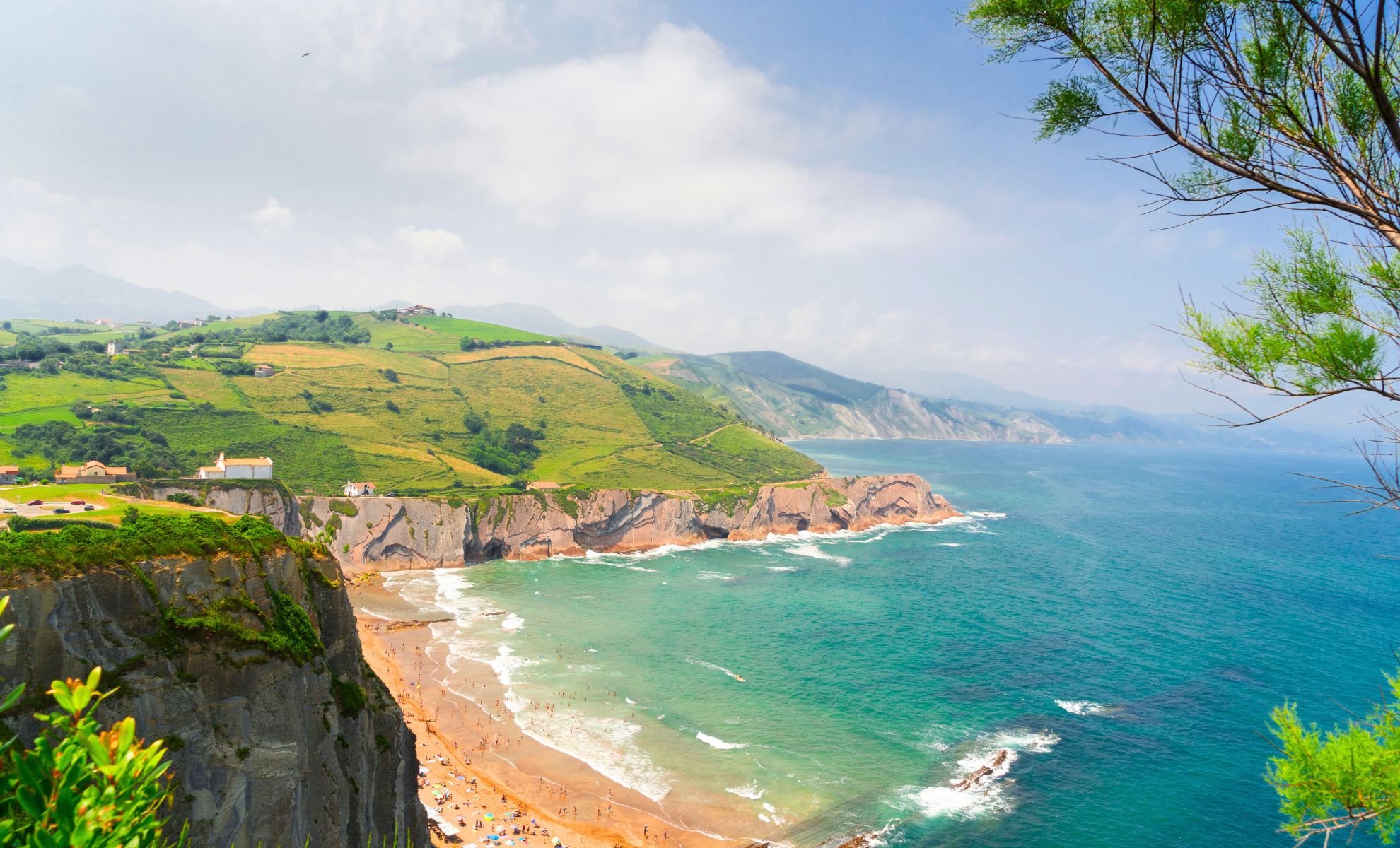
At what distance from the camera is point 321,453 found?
77375 millimetres

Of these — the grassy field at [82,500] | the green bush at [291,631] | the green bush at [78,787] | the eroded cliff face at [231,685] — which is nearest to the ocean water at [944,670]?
the eroded cliff face at [231,685]

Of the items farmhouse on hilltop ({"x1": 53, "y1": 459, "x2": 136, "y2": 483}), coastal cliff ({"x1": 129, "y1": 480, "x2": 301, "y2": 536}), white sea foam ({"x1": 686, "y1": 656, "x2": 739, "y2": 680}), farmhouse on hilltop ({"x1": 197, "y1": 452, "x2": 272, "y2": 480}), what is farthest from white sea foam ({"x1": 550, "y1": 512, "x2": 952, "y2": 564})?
farmhouse on hilltop ({"x1": 53, "y1": 459, "x2": 136, "y2": 483})

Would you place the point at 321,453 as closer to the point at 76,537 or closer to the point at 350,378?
the point at 350,378

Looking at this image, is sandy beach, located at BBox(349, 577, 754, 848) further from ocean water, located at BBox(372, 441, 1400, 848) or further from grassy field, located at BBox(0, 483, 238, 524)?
grassy field, located at BBox(0, 483, 238, 524)

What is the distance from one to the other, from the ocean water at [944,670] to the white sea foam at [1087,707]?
0.12 meters

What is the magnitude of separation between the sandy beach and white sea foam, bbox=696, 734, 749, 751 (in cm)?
463

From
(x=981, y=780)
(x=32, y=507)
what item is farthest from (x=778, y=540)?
(x=32, y=507)

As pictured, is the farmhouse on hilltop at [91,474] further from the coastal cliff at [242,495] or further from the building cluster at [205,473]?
the coastal cliff at [242,495]

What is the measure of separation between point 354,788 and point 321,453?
222ft

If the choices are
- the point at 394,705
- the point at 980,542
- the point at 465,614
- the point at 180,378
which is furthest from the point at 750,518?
the point at 180,378

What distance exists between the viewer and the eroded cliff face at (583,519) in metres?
64.6

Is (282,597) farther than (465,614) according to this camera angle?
No

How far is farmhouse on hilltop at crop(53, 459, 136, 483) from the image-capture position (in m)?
48.2

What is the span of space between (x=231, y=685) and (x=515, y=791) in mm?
18093
